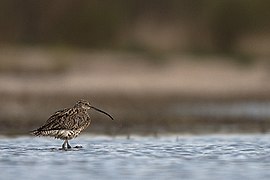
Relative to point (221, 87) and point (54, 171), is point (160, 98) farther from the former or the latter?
point (54, 171)

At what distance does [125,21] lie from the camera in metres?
40.1

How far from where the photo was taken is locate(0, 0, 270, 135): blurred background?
72.8 feet

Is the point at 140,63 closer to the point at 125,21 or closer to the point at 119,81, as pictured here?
the point at 119,81

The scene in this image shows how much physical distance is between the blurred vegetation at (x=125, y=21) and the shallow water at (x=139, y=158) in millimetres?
19849

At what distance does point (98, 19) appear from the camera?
39594mm

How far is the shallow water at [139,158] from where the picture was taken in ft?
41.7

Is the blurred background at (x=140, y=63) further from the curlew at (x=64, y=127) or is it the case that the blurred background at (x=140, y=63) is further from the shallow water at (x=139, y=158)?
the curlew at (x=64, y=127)

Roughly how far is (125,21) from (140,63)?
28.3ft

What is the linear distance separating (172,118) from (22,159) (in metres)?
8.12

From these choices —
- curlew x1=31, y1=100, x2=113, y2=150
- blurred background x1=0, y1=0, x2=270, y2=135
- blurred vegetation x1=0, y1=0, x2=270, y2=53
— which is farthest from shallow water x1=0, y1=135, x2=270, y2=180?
blurred vegetation x1=0, y1=0, x2=270, y2=53

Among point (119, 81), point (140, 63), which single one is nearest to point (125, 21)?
point (140, 63)

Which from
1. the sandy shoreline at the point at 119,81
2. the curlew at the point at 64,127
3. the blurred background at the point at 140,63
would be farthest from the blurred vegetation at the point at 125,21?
the curlew at the point at 64,127

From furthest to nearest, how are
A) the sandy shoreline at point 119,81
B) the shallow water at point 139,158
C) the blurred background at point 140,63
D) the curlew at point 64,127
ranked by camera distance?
the sandy shoreline at point 119,81, the blurred background at point 140,63, the curlew at point 64,127, the shallow water at point 139,158

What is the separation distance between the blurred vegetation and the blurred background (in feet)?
0.14
